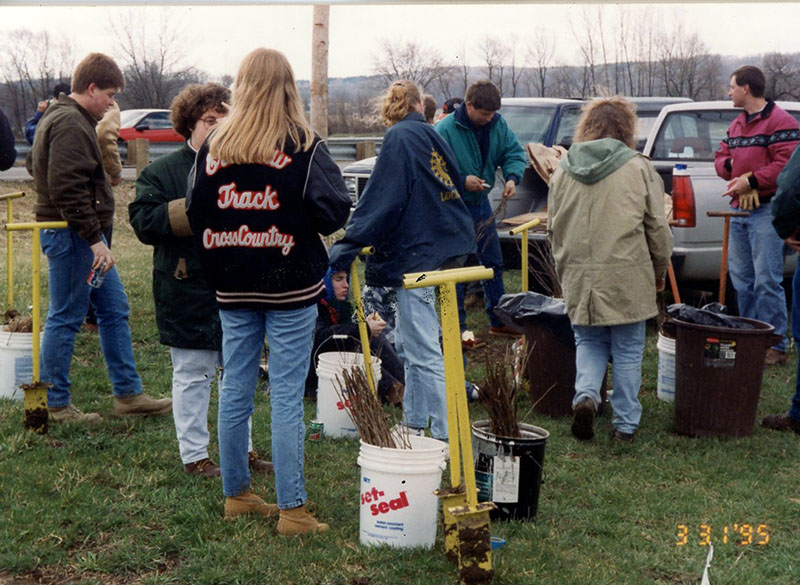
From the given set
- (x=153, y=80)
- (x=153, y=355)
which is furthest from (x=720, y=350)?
(x=153, y=80)

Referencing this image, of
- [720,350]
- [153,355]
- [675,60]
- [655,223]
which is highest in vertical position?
[675,60]

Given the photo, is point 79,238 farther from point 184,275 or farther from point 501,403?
point 501,403

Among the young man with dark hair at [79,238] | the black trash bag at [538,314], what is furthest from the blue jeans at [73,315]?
the black trash bag at [538,314]

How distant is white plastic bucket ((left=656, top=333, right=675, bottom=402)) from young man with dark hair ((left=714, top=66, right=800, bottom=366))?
126 cm

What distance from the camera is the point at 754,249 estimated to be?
24.2ft

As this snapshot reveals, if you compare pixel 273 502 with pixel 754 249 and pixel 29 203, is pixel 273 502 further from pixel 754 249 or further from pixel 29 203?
pixel 29 203

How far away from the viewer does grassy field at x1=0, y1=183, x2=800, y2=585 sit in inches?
151

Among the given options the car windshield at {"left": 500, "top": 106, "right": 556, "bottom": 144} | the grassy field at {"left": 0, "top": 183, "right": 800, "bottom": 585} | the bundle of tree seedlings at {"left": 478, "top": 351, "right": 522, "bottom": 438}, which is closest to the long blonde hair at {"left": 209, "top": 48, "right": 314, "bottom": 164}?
the bundle of tree seedlings at {"left": 478, "top": 351, "right": 522, "bottom": 438}

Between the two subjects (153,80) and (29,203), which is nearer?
(29,203)

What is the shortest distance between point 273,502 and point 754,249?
4.45 meters

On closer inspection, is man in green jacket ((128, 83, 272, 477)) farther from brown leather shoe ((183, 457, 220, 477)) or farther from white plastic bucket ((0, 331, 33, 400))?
white plastic bucket ((0, 331, 33, 400))

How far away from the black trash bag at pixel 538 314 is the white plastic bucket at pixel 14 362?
3.00 metres

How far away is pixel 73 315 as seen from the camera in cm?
567
